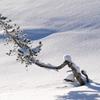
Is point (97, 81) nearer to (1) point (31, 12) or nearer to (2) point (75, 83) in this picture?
(2) point (75, 83)

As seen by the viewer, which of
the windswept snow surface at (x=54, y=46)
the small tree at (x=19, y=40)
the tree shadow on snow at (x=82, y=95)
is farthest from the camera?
the small tree at (x=19, y=40)

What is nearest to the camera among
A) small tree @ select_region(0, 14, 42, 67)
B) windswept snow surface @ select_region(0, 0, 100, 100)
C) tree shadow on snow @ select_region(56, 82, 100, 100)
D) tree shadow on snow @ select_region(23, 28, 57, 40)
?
tree shadow on snow @ select_region(56, 82, 100, 100)

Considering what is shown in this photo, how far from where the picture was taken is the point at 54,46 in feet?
93.6

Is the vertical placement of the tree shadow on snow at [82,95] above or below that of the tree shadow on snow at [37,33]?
below

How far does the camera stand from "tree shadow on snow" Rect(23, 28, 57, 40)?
31.9 meters

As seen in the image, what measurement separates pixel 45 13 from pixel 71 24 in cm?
603

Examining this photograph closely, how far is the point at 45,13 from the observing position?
39688 millimetres

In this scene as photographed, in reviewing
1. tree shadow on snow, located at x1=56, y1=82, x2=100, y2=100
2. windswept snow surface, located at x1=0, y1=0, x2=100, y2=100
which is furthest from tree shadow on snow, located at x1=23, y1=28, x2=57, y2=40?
tree shadow on snow, located at x1=56, y1=82, x2=100, y2=100

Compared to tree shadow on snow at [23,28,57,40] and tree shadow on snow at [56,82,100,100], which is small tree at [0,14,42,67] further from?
tree shadow on snow at [23,28,57,40]

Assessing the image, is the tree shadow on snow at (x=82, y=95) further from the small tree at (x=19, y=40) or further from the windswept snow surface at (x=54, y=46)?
the small tree at (x=19, y=40)

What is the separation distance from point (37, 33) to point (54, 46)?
4.42 m

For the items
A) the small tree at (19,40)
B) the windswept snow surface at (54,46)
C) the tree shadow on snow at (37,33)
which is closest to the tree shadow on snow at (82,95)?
the windswept snow surface at (54,46)

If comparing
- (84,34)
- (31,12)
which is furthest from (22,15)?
(84,34)

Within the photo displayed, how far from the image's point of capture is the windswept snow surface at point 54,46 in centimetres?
1368
